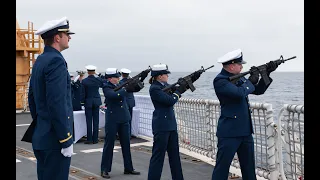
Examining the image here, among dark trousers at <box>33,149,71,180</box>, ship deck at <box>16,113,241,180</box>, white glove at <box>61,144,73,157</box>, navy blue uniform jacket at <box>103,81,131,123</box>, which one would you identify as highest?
navy blue uniform jacket at <box>103,81,131,123</box>

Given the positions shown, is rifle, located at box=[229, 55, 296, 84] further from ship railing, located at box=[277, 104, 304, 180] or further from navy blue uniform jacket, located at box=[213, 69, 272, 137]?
ship railing, located at box=[277, 104, 304, 180]

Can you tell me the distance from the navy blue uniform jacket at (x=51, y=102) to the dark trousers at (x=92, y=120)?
635 cm

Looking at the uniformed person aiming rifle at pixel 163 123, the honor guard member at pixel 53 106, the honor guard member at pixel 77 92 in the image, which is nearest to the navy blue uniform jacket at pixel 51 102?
the honor guard member at pixel 53 106

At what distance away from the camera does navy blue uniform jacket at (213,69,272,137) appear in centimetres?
Answer: 436

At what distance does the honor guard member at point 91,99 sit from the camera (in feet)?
32.0

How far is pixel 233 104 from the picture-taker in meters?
4.51

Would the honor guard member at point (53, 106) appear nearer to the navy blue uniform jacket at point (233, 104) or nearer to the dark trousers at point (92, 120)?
the navy blue uniform jacket at point (233, 104)

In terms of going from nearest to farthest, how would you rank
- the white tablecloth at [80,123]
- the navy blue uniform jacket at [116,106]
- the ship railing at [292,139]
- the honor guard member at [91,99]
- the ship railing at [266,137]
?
the ship railing at [292,139], the ship railing at [266,137], the navy blue uniform jacket at [116,106], the honor guard member at [91,99], the white tablecloth at [80,123]

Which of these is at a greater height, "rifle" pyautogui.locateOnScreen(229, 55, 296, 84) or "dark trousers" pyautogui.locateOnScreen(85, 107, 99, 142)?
"rifle" pyautogui.locateOnScreen(229, 55, 296, 84)

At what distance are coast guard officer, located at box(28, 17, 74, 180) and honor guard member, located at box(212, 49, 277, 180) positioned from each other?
1.79m

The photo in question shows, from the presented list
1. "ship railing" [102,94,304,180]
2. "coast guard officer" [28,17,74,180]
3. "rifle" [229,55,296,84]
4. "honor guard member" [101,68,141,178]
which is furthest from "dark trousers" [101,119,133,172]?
"coast guard officer" [28,17,74,180]
